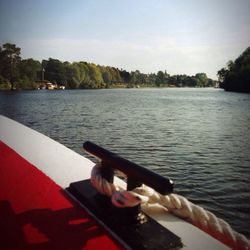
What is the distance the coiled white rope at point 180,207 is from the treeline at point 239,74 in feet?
279

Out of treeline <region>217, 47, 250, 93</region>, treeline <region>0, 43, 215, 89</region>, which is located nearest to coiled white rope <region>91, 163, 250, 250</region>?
treeline <region>217, 47, 250, 93</region>

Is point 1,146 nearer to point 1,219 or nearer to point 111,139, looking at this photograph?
point 1,219

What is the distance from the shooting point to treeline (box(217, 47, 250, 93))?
8009 cm

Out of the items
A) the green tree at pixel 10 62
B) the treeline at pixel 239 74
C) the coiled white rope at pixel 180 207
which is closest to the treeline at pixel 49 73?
the green tree at pixel 10 62

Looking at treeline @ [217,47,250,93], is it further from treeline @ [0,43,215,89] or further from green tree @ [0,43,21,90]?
green tree @ [0,43,21,90]

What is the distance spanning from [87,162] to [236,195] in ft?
23.0

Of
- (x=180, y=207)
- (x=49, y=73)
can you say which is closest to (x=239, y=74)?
(x=49, y=73)

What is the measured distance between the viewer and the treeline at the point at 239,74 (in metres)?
80.1

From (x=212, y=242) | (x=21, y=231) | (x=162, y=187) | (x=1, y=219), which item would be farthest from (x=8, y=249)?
(x=212, y=242)

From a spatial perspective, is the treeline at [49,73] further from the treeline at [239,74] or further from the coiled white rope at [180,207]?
the coiled white rope at [180,207]

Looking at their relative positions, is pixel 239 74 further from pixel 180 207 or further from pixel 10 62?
pixel 180 207

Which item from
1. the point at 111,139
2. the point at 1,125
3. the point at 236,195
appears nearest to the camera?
the point at 1,125

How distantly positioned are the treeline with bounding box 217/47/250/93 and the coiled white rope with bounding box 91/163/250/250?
279 feet

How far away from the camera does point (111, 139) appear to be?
16672 millimetres
